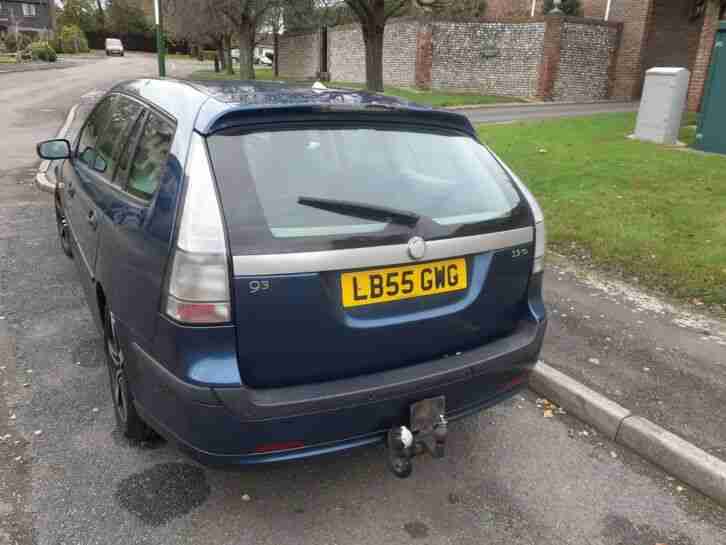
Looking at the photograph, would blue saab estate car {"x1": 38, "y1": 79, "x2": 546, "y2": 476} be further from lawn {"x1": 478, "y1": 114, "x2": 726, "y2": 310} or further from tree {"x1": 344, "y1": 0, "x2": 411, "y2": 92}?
tree {"x1": 344, "y1": 0, "x2": 411, "y2": 92}

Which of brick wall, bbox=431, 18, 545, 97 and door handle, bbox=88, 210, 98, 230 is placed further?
brick wall, bbox=431, 18, 545, 97

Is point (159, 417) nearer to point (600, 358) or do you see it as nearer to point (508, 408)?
point (508, 408)

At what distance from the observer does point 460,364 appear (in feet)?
8.48

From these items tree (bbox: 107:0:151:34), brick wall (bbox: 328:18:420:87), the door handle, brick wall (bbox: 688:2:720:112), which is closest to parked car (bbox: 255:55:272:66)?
tree (bbox: 107:0:151:34)

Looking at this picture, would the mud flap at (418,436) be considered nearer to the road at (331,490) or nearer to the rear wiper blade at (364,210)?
the road at (331,490)

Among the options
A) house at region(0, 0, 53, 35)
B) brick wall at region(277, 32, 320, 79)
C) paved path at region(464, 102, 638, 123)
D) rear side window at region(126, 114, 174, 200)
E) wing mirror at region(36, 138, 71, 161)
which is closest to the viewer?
rear side window at region(126, 114, 174, 200)

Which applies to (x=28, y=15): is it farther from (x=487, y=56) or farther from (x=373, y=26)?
(x=373, y=26)

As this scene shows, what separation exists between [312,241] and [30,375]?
249 cm

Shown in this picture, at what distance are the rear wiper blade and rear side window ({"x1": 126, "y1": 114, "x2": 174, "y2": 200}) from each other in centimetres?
66

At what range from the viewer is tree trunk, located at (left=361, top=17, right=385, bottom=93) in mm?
19562

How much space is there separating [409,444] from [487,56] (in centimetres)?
2635

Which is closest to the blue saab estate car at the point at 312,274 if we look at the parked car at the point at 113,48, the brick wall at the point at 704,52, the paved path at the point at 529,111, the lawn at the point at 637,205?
the lawn at the point at 637,205

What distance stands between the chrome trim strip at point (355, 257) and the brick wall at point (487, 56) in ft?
81.1

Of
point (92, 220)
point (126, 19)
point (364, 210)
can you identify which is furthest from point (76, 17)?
point (364, 210)
